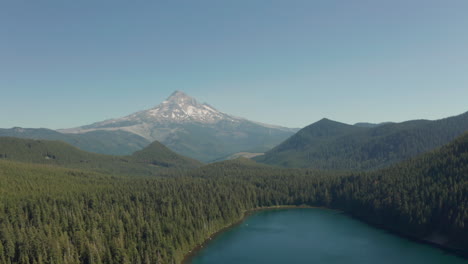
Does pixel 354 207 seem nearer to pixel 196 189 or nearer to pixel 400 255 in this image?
pixel 400 255

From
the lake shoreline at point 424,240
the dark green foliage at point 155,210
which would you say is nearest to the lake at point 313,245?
the lake shoreline at point 424,240

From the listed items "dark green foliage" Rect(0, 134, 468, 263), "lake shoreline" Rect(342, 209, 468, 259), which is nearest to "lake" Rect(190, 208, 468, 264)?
"lake shoreline" Rect(342, 209, 468, 259)

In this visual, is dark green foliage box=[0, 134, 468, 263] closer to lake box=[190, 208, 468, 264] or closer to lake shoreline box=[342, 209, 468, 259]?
lake shoreline box=[342, 209, 468, 259]

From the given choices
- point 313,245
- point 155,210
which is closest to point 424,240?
point 313,245

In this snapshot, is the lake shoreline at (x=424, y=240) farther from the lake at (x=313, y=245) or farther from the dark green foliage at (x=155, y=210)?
the lake at (x=313, y=245)

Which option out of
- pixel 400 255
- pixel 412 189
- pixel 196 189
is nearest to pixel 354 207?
pixel 412 189

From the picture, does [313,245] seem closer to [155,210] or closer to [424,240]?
[424,240]
